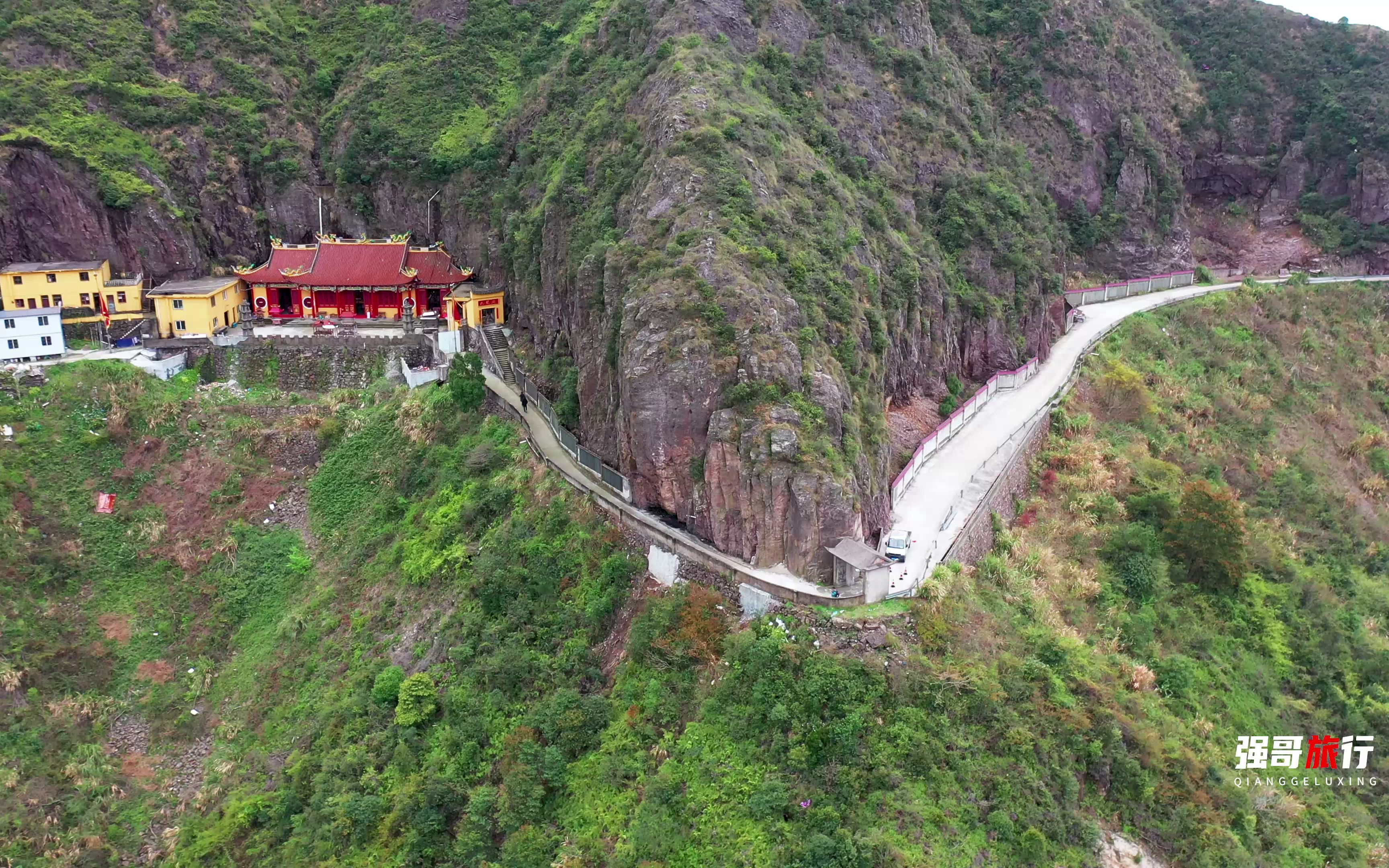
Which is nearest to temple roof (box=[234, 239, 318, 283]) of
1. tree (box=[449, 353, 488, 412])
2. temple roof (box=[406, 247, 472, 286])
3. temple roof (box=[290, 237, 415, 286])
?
temple roof (box=[290, 237, 415, 286])

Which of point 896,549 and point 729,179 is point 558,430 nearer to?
point 729,179

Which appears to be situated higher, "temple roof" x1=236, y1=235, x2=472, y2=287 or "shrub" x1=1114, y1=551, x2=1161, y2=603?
"temple roof" x1=236, y1=235, x2=472, y2=287

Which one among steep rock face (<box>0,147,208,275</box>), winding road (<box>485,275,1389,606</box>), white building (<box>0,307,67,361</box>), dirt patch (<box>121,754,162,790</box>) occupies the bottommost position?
dirt patch (<box>121,754,162,790</box>)

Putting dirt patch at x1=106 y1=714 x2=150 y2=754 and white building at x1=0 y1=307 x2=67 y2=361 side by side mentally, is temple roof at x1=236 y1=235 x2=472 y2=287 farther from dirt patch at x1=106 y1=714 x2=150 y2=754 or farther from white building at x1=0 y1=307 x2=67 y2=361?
dirt patch at x1=106 y1=714 x2=150 y2=754

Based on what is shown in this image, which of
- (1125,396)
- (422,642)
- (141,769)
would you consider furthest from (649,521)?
(1125,396)

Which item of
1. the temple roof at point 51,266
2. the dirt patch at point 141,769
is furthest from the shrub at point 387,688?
the temple roof at point 51,266

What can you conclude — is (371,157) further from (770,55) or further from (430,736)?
(430,736)

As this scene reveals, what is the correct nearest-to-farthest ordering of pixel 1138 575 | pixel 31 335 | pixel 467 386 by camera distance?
pixel 1138 575 < pixel 467 386 < pixel 31 335
